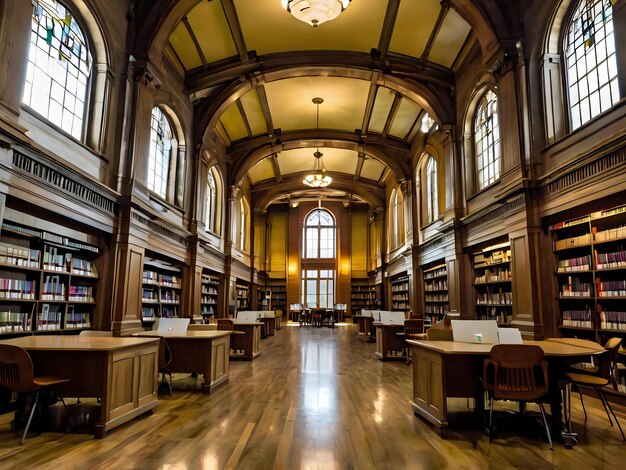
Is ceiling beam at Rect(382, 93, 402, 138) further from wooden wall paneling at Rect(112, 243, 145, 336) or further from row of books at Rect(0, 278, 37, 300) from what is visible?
row of books at Rect(0, 278, 37, 300)

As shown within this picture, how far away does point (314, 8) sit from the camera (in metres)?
6.20

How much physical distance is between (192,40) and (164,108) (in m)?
1.53

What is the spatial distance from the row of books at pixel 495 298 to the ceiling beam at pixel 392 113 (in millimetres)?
5639

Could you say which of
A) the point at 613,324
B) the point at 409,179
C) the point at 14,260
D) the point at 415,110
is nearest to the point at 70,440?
the point at 14,260

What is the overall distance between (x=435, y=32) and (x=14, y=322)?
8709mm

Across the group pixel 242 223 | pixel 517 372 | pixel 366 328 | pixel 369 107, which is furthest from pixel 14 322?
pixel 242 223

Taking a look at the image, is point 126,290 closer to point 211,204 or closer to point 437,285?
point 211,204

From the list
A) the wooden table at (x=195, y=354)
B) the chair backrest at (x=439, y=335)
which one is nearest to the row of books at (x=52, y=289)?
the wooden table at (x=195, y=354)

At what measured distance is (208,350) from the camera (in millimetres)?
5566

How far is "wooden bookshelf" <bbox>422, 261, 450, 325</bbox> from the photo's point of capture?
11.0 m

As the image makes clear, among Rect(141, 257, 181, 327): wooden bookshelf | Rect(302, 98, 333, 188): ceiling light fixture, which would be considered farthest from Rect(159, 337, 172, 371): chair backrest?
Rect(302, 98, 333, 188): ceiling light fixture

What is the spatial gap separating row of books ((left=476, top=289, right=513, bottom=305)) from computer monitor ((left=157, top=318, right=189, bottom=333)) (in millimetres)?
5291

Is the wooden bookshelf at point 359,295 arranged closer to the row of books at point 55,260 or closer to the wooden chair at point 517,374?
the row of books at point 55,260

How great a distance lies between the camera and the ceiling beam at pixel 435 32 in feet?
25.8
